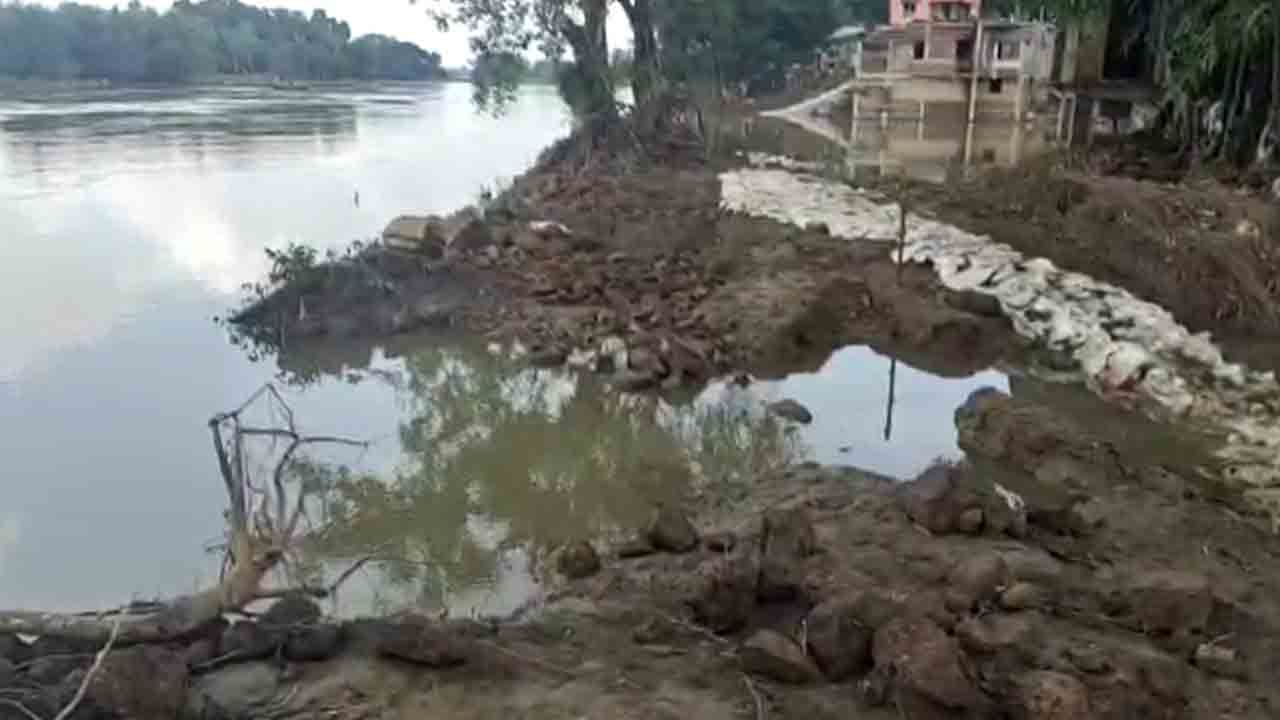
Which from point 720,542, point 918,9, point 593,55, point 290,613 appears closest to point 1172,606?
point 720,542

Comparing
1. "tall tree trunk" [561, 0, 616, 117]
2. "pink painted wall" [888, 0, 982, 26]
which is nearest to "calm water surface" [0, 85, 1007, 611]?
"tall tree trunk" [561, 0, 616, 117]

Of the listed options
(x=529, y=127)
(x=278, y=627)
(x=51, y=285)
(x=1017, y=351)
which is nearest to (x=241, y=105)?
(x=529, y=127)

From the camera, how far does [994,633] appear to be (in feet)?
15.4

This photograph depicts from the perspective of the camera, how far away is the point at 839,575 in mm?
5586

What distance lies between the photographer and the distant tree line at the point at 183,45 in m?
61.2

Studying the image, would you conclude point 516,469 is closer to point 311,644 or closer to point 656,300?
point 311,644

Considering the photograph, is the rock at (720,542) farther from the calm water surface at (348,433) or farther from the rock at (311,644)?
the rock at (311,644)

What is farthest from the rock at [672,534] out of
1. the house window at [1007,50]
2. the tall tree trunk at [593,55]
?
the house window at [1007,50]

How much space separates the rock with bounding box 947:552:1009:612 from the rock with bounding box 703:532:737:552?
117 centimetres

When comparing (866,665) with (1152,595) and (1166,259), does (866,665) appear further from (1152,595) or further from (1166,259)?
(1166,259)

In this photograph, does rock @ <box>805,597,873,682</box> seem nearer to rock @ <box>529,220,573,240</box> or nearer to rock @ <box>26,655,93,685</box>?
rock @ <box>26,655,93,685</box>

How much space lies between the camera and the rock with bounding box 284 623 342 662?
4.63m

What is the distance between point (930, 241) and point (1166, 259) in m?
3.08

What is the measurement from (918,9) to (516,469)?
131 ft
